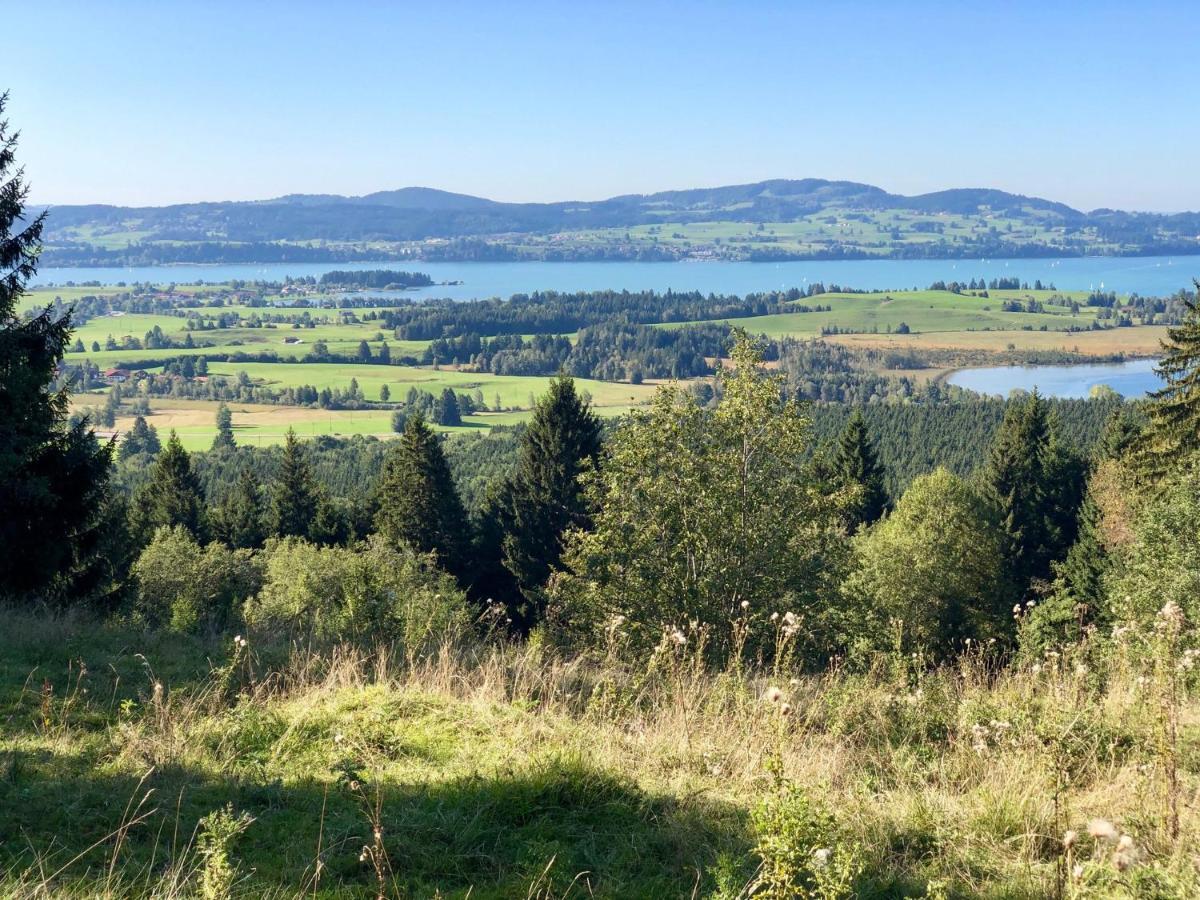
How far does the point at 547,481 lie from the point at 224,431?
226ft

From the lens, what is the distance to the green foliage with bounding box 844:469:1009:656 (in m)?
29.2

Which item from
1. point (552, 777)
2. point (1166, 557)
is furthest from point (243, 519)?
point (552, 777)

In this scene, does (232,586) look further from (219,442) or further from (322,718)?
(219,442)

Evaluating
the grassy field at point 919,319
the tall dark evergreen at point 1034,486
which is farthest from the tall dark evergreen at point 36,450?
the grassy field at point 919,319

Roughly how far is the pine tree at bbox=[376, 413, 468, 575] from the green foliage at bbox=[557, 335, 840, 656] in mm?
18514

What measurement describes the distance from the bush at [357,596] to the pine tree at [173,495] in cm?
687

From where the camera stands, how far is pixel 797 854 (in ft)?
9.95

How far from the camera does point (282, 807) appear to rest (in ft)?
13.6

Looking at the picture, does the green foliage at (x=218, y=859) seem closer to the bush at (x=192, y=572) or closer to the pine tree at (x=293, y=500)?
the bush at (x=192, y=572)

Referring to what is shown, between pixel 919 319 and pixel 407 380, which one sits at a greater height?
pixel 919 319

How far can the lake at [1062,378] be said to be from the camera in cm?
11275

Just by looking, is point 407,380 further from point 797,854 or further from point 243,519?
point 797,854

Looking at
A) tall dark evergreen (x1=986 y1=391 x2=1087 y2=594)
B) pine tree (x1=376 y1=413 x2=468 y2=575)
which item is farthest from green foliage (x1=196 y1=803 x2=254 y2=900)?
tall dark evergreen (x1=986 y1=391 x2=1087 y2=594)

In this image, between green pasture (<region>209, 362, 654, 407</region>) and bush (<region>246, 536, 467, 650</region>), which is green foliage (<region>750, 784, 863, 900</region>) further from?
green pasture (<region>209, 362, 654, 407</region>)
